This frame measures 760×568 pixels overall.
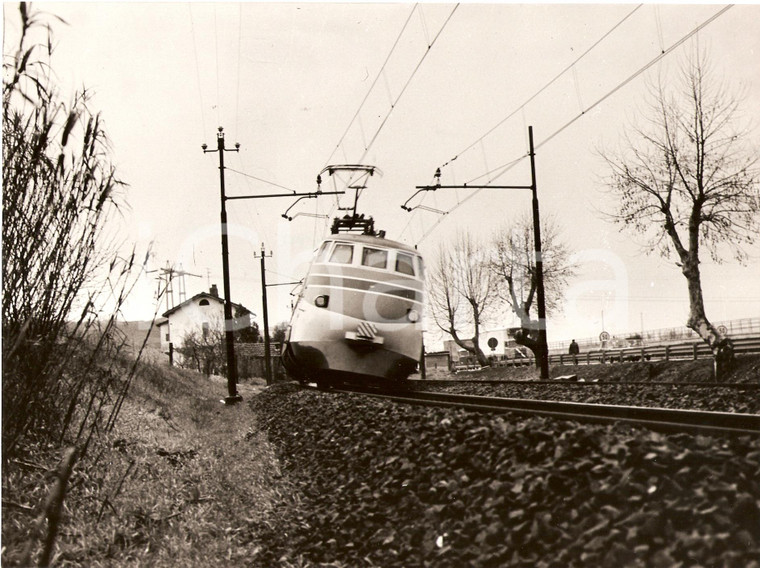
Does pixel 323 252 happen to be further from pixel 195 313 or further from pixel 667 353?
pixel 195 313

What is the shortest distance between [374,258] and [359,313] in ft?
4.12

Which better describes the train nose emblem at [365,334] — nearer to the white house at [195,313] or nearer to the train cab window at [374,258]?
the train cab window at [374,258]

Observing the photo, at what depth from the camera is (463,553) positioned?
396 centimetres

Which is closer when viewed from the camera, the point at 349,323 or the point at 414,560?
the point at 414,560

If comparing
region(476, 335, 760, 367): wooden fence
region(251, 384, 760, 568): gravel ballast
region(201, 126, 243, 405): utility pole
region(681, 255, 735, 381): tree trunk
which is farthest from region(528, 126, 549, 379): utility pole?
region(251, 384, 760, 568): gravel ballast

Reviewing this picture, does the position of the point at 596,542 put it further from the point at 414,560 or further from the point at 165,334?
the point at 165,334

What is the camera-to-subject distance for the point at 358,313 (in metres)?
13.4

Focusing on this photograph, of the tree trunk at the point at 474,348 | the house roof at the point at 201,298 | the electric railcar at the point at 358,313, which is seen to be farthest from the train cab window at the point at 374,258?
the house roof at the point at 201,298

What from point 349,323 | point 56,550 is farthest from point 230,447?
point 56,550

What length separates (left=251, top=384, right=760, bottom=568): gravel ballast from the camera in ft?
10.6

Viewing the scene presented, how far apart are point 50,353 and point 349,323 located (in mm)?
8823

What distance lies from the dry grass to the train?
3.89m

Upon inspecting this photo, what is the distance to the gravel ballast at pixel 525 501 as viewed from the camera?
324cm

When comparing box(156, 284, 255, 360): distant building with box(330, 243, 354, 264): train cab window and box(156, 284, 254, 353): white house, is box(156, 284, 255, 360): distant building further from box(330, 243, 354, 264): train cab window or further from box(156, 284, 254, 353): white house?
box(330, 243, 354, 264): train cab window
